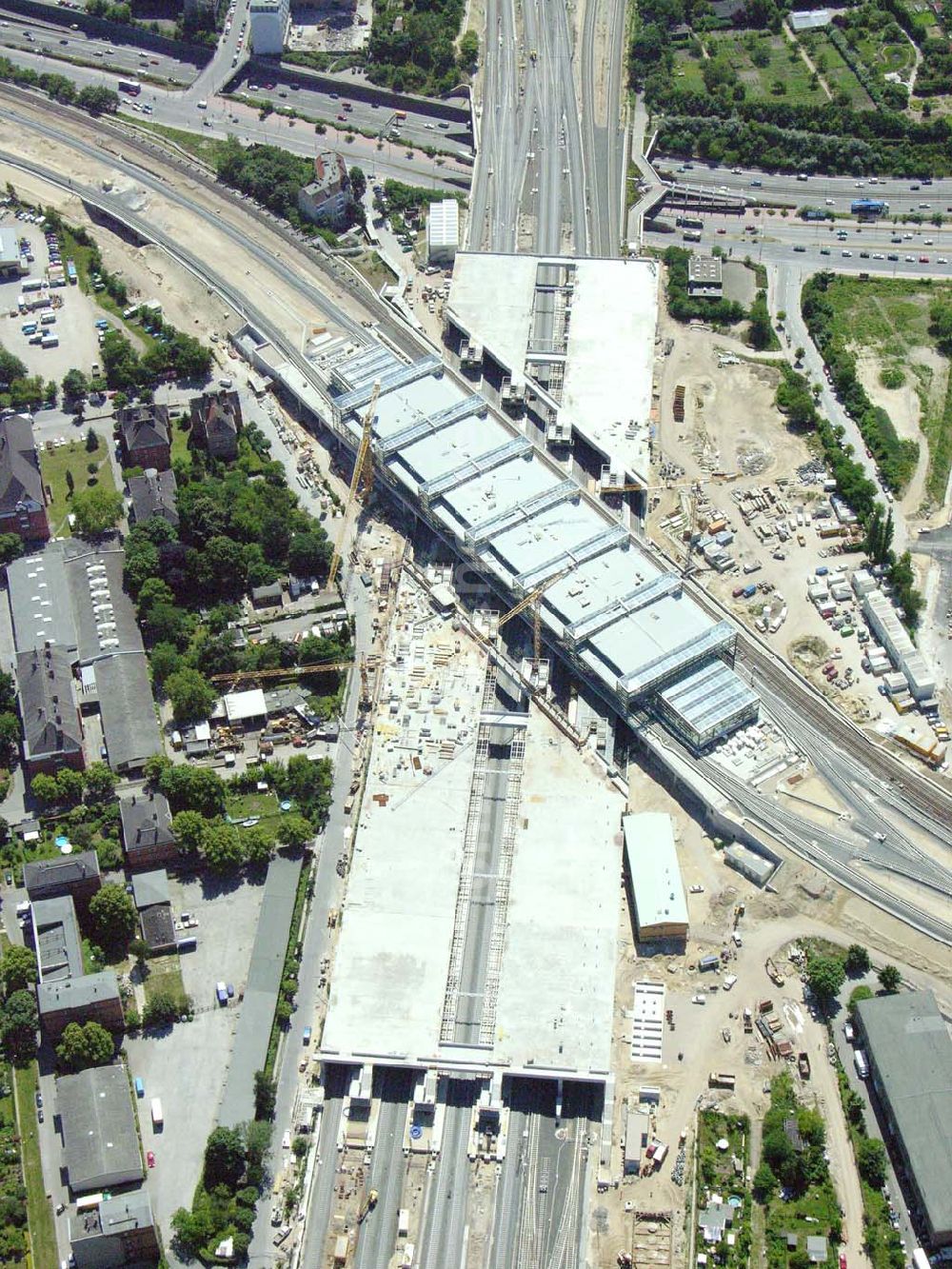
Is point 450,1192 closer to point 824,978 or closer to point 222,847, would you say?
point 824,978

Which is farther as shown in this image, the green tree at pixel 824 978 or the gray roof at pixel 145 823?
the gray roof at pixel 145 823

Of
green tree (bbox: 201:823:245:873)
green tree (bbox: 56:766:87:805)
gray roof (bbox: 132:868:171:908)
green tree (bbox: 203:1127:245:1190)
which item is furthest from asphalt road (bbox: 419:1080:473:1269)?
green tree (bbox: 56:766:87:805)

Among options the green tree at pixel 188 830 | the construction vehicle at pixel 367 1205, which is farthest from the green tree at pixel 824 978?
the green tree at pixel 188 830

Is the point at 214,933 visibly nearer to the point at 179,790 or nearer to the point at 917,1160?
the point at 179,790

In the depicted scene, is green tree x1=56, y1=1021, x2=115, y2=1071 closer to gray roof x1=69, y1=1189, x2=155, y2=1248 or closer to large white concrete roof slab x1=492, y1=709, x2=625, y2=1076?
gray roof x1=69, y1=1189, x2=155, y2=1248

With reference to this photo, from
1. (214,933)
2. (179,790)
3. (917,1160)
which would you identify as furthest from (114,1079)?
(917,1160)

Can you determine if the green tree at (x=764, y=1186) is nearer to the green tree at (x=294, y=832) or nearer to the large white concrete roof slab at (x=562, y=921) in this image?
the large white concrete roof slab at (x=562, y=921)
